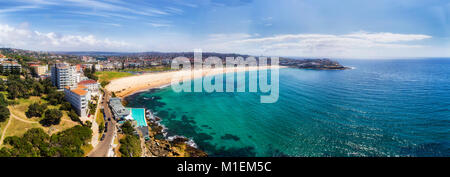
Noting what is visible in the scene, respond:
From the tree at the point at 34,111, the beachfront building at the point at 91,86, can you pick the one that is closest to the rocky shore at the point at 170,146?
the tree at the point at 34,111

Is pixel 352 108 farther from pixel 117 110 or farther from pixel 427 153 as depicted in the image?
pixel 117 110

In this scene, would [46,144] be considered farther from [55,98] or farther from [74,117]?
[55,98]

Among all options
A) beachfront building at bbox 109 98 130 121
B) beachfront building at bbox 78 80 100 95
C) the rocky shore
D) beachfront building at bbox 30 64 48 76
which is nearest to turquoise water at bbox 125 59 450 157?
the rocky shore

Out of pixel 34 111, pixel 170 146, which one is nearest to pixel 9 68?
pixel 34 111

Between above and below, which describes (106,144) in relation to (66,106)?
below

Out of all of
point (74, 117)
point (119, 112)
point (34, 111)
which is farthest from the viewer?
point (119, 112)

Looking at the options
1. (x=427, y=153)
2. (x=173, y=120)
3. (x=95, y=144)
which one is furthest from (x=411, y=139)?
(x=95, y=144)

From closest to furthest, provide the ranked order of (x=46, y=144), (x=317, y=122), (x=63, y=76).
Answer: (x=46, y=144), (x=317, y=122), (x=63, y=76)
